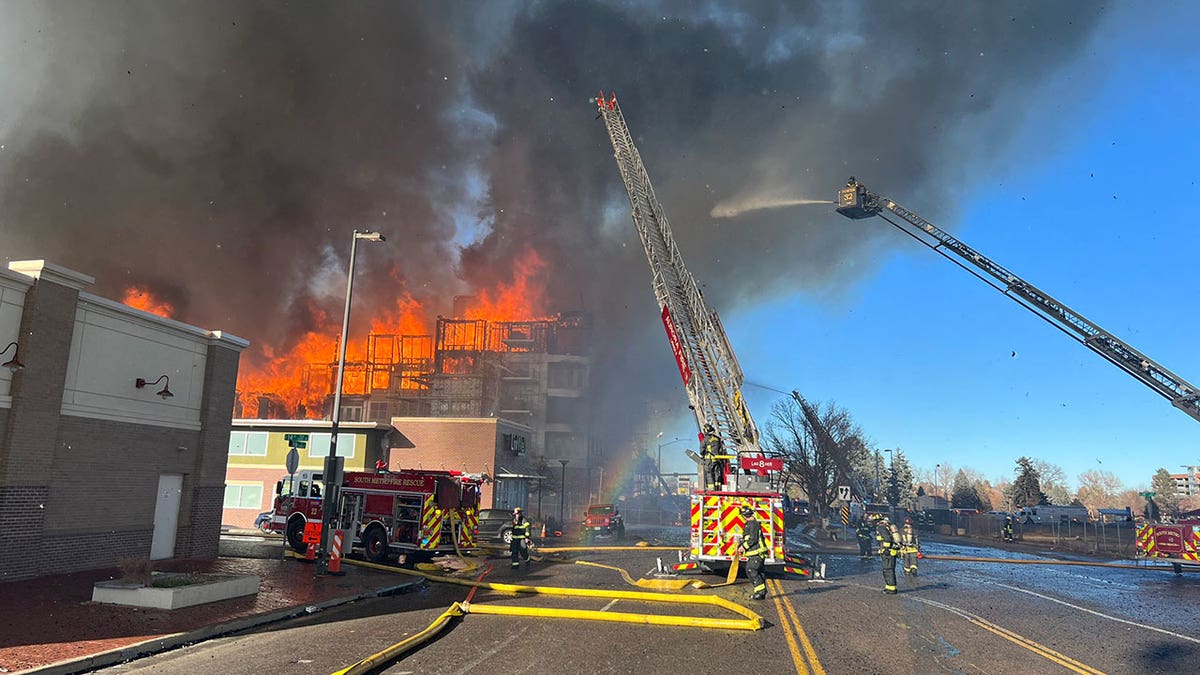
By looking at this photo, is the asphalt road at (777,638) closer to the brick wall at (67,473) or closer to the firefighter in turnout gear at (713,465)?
the firefighter in turnout gear at (713,465)

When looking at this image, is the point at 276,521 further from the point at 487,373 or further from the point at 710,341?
the point at 487,373

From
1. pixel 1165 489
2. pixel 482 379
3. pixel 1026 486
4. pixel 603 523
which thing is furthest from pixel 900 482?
pixel 603 523

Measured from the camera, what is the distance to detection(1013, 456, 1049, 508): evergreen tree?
65.7m

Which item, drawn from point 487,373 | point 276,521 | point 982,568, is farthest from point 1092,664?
point 487,373

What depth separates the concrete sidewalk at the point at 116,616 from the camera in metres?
7.72

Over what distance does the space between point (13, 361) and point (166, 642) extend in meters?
7.65

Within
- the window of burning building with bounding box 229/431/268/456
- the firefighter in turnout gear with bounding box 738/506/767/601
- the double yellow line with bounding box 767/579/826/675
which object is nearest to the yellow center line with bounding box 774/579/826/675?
the double yellow line with bounding box 767/579/826/675

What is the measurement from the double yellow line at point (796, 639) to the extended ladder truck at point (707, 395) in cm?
174

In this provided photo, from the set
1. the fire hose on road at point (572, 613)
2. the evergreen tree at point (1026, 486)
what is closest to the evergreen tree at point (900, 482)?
the evergreen tree at point (1026, 486)

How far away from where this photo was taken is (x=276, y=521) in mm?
20844

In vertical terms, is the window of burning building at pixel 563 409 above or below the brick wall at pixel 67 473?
above

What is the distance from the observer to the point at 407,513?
59.6ft

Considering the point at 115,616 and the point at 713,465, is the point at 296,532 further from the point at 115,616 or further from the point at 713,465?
the point at 713,465

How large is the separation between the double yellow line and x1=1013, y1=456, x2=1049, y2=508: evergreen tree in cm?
6523
